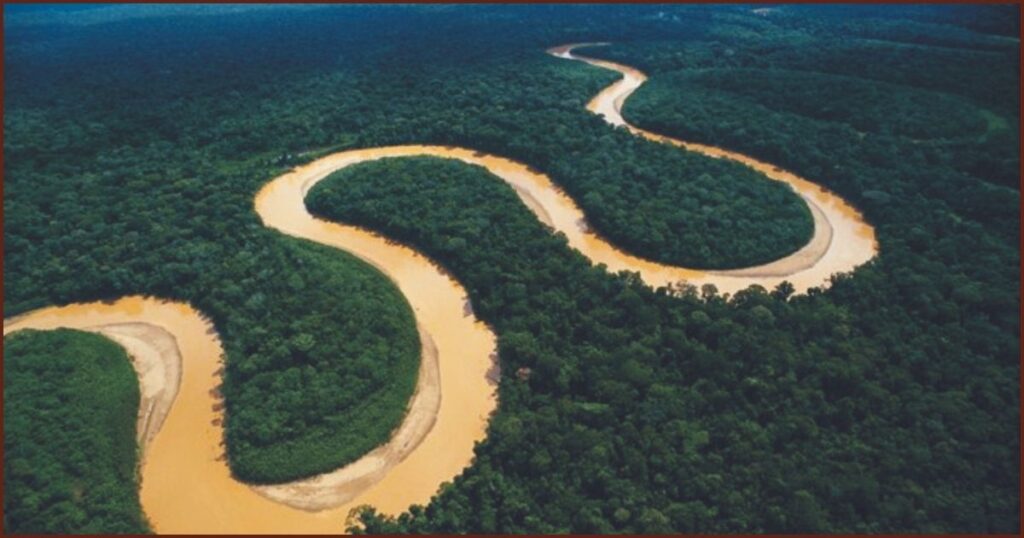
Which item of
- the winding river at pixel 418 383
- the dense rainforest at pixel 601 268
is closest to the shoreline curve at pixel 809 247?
the winding river at pixel 418 383

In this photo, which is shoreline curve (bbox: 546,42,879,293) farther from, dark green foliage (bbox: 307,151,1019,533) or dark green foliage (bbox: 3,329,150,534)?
dark green foliage (bbox: 3,329,150,534)

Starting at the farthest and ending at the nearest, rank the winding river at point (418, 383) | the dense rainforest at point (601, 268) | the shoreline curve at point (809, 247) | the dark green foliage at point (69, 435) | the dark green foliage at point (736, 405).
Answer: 1. the shoreline curve at point (809, 247)
2. the winding river at point (418, 383)
3. the dense rainforest at point (601, 268)
4. the dark green foliage at point (69, 435)
5. the dark green foliage at point (736, 405)

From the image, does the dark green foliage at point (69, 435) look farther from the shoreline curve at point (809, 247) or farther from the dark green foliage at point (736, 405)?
the shoreline curve at point (809, 247)

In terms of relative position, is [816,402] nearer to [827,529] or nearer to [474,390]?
[827,529]

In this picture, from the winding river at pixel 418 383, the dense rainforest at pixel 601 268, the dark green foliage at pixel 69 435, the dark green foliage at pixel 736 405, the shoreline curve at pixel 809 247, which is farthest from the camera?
the shoreline curve at pixel 809 247

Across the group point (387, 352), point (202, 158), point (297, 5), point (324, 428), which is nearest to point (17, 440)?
point (324, 428)

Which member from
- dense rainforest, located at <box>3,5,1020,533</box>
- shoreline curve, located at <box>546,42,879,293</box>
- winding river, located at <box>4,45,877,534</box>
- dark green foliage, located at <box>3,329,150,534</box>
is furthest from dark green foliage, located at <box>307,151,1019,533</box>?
dark green foliage, located at <box>3,329,150,534</box>
